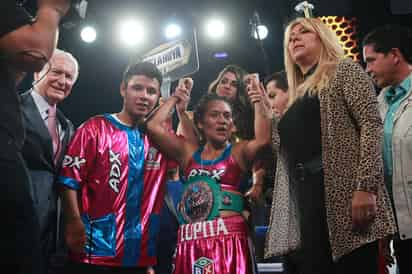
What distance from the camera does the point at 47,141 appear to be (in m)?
2.03

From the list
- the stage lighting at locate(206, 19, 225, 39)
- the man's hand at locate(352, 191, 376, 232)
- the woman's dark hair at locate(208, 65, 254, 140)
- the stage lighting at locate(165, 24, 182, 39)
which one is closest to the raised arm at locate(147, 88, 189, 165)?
the woman's dark hair at locate(208, 65, 254, 140)

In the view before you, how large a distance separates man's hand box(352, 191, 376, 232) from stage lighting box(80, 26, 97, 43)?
2.41 m

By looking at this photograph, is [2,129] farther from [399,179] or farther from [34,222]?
[399,179]

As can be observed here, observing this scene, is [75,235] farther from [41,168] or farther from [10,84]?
[10,84]

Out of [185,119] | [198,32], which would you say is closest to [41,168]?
[185,119]

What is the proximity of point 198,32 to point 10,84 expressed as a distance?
2.72 m

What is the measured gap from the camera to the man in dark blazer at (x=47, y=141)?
199 centimetres

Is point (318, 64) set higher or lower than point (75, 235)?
higher

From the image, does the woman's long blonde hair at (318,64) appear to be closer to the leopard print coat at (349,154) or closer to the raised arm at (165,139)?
the leopard print coat at (349,154)

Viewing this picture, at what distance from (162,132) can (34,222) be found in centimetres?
129

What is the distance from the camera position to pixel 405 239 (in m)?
1.89

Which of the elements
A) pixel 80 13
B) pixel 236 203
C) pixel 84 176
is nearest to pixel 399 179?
pixel 236 203

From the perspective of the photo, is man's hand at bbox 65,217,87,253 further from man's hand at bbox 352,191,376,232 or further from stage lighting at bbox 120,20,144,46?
stage lighting at bbox 120,20,144,46

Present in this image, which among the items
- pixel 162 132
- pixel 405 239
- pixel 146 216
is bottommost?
pixel 405 239
